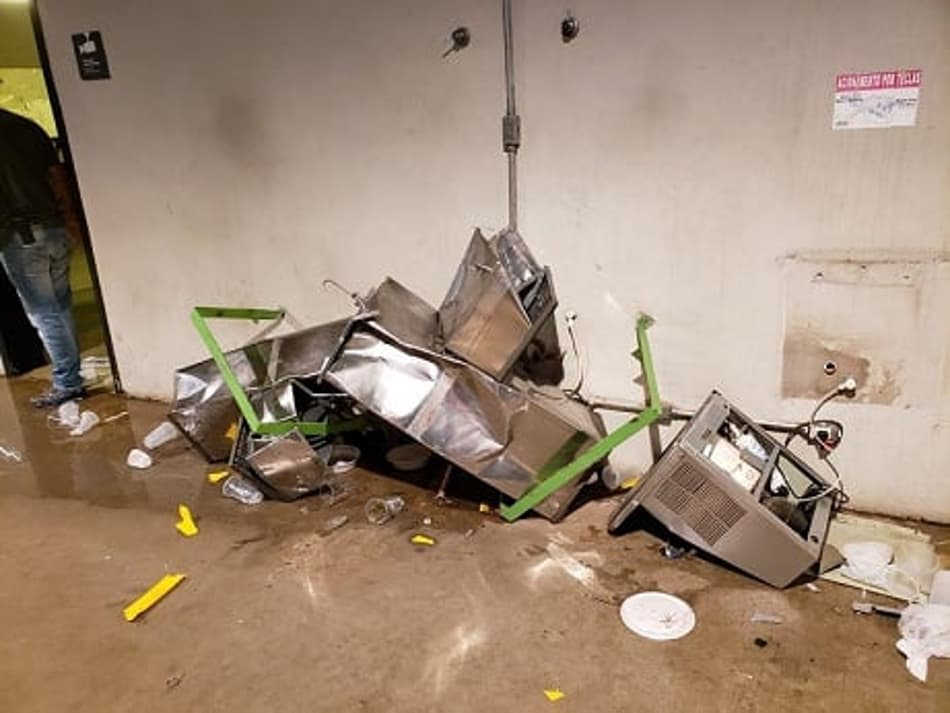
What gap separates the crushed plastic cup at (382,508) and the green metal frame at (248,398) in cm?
34

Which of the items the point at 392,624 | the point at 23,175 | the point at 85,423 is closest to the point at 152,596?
the point at 392,624

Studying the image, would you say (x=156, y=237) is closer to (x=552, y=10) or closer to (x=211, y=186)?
(x=211, y=186)

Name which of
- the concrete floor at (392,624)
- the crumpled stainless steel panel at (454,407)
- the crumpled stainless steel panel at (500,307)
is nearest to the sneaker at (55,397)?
the concrete floor at (392,624)

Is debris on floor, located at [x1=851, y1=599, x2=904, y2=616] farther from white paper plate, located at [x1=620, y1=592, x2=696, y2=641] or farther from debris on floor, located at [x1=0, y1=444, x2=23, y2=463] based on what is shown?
debris on floor, located at [x1=0, y1=444, x2=23, y2=463]

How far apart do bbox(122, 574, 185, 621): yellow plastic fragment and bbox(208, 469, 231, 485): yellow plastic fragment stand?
0.63 metres

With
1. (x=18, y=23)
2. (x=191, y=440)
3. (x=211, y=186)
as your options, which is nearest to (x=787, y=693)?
(x=191, y=440)

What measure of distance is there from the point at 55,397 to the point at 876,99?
3814mm

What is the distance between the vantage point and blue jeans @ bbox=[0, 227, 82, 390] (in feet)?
11.4

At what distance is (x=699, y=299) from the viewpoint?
7.99ft

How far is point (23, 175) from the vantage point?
334cm

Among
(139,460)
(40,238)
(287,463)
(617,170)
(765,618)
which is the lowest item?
(765,618)

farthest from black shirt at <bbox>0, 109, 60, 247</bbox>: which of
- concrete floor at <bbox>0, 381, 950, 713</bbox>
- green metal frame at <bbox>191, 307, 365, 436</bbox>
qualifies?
concrete floor at <bbox>0, 381, 950, 713</bbox>

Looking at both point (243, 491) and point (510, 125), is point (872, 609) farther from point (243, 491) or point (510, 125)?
point (243, 491)

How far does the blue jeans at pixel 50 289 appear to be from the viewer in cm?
346
